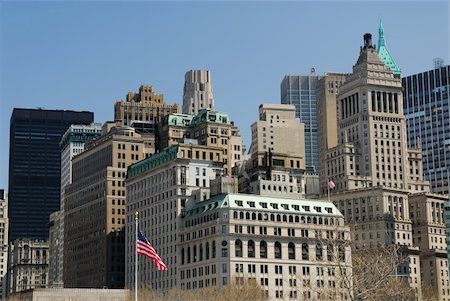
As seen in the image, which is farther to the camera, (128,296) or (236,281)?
(236,281)

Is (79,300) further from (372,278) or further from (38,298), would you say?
(372,278)

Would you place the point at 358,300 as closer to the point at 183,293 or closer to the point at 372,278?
the point at 372,278

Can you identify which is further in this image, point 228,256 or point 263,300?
point 228,256

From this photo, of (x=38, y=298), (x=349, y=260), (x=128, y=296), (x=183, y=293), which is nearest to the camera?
(x=38, y=298)

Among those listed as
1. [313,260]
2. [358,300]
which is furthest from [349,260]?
[358,300]

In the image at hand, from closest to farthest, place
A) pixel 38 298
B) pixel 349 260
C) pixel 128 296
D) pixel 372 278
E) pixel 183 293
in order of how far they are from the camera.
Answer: pixel 372 278
pixel 38 298
pixel 128 296
pixel 183 293
pixel 349 260

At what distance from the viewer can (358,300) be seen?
301ft

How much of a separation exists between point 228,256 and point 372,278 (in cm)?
9175

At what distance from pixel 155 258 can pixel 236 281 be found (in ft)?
267

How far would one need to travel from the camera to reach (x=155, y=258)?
110 metres

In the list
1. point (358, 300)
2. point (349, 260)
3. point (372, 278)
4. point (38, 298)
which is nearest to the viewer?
point (358, 300)

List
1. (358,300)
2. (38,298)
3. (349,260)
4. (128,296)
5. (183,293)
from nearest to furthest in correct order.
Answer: (358,300) → (38,298) → (128,296) → (183,293) → (349,260)

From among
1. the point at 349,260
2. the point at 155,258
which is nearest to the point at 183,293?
the point at 349,260

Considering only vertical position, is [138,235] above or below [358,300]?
above
